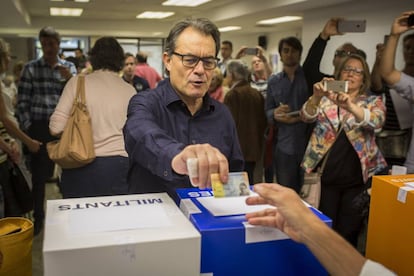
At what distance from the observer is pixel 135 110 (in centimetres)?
126

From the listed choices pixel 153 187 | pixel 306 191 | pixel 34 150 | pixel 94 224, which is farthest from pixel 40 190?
pixel 94 224

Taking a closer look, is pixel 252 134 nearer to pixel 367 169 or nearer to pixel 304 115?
pixel 304 115

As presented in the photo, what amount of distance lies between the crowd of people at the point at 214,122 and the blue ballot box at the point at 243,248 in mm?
31

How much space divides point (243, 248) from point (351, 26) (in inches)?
100

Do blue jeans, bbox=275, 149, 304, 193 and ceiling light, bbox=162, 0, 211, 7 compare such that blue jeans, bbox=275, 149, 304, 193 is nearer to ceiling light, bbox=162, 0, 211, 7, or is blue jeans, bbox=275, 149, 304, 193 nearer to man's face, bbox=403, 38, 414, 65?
man's face, bbox=403, 38, 414, 65

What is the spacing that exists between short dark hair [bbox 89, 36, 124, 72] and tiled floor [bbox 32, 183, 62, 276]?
3.49ft

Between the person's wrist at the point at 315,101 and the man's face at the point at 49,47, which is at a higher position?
the man's face at the point at 49,47

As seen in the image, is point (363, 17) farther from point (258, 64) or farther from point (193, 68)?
point (193, 68)

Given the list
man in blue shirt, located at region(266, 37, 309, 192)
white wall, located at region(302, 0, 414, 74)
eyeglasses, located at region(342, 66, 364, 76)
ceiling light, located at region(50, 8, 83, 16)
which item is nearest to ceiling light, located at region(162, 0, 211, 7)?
white wall, located at region(302, 0, 414, 74)

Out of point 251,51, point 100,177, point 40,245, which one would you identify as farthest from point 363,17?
point 40,245

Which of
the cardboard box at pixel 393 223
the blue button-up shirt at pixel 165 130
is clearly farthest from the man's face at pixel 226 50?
the cardboard box at pixel 393 223

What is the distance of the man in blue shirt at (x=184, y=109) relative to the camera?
1.23 m

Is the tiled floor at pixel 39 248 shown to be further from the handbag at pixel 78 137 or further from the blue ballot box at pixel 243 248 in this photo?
the blue ballot box at pixel 243 248

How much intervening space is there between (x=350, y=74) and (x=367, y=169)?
59cm
